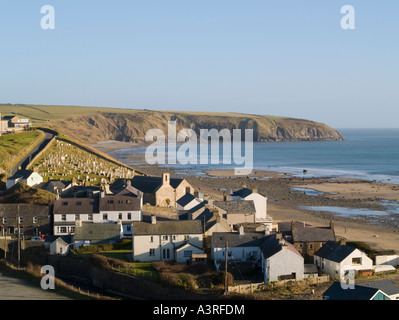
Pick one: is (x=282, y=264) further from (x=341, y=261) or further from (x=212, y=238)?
(x=212, y=238)

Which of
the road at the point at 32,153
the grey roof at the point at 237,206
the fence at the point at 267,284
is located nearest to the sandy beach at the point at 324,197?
the grey roof at the point at 237,206

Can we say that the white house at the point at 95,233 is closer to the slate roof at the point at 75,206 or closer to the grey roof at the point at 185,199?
Answer: the slate roof at the point at 75,206

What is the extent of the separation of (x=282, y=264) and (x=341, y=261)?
4.05 metres

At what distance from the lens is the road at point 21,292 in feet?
109

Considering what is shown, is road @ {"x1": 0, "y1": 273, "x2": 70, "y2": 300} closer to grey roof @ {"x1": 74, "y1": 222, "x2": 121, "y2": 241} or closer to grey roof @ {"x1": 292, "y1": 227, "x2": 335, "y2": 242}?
grey roof @ {"x1": 74, "y1": 222, "x2": 121, "y2": 241}

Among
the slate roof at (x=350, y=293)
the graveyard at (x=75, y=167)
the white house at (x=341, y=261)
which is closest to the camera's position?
the slate roof at (x=350, y=293)

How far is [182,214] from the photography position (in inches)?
1863

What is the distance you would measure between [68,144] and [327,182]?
47.6 meters

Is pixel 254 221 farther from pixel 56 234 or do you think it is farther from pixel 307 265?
pixel 56 234

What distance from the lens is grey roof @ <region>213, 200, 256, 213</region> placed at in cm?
4556

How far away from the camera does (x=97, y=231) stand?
41375 mm

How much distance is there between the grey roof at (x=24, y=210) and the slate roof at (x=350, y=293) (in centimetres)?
2558

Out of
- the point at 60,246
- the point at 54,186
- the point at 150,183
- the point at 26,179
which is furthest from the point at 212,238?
the point at 26,179

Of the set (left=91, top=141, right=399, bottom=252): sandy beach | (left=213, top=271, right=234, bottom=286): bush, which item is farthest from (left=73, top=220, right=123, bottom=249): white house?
(left=91, top=141, right=399, bottom=252): sandy beach
